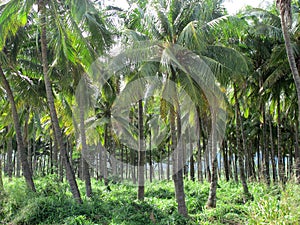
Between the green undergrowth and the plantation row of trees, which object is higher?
the plantation row of trees

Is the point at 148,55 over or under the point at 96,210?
over

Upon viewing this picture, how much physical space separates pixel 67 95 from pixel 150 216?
741 cm

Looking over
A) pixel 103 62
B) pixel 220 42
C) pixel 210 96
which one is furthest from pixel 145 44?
pixel 220 42

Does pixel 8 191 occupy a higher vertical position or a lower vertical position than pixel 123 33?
lower

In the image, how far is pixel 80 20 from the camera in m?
11.1

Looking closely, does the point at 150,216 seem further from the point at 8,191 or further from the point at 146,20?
the point at 146,20

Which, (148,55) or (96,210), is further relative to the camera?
(148,55)

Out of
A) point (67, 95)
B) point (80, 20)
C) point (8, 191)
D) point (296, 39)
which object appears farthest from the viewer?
point (67, 95)

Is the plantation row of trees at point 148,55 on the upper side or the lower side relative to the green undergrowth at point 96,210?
upper

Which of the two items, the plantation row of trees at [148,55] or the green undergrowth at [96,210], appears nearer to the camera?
the green undergrowth at [96,210]

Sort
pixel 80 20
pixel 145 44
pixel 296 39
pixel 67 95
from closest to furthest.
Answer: pixel 80 20 < pixel 145 44 < pixel 296 39 < pixel 67 95

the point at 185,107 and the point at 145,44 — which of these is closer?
the point at 145,44

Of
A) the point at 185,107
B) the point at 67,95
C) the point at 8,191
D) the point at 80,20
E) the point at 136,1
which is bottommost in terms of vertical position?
the point at 8,191

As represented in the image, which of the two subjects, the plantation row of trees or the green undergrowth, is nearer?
the green undergrowth
